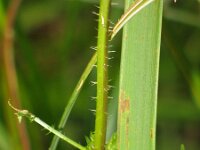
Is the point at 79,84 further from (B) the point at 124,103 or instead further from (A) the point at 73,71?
(A) the point at 73,71

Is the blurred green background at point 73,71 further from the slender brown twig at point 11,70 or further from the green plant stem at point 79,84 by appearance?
the green plant stem at point 79,84

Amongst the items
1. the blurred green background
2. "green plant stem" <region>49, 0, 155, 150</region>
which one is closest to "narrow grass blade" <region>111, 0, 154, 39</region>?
"green plant stem" <region>49, 0, 155, 150</region>

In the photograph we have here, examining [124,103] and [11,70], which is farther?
[11,70]

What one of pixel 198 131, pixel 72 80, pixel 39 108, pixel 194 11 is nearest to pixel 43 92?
pixel 39 108

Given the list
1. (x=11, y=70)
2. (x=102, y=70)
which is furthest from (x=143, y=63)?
(x=11, y=70)

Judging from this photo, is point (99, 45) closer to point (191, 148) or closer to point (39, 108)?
point (39, 108)

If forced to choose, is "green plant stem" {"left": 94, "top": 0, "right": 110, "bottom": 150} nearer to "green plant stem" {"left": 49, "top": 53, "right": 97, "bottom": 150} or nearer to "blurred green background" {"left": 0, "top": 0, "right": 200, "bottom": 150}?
"green plant stem" {"left": 49, "top": 53, "right": 97, "bottom": 150}
